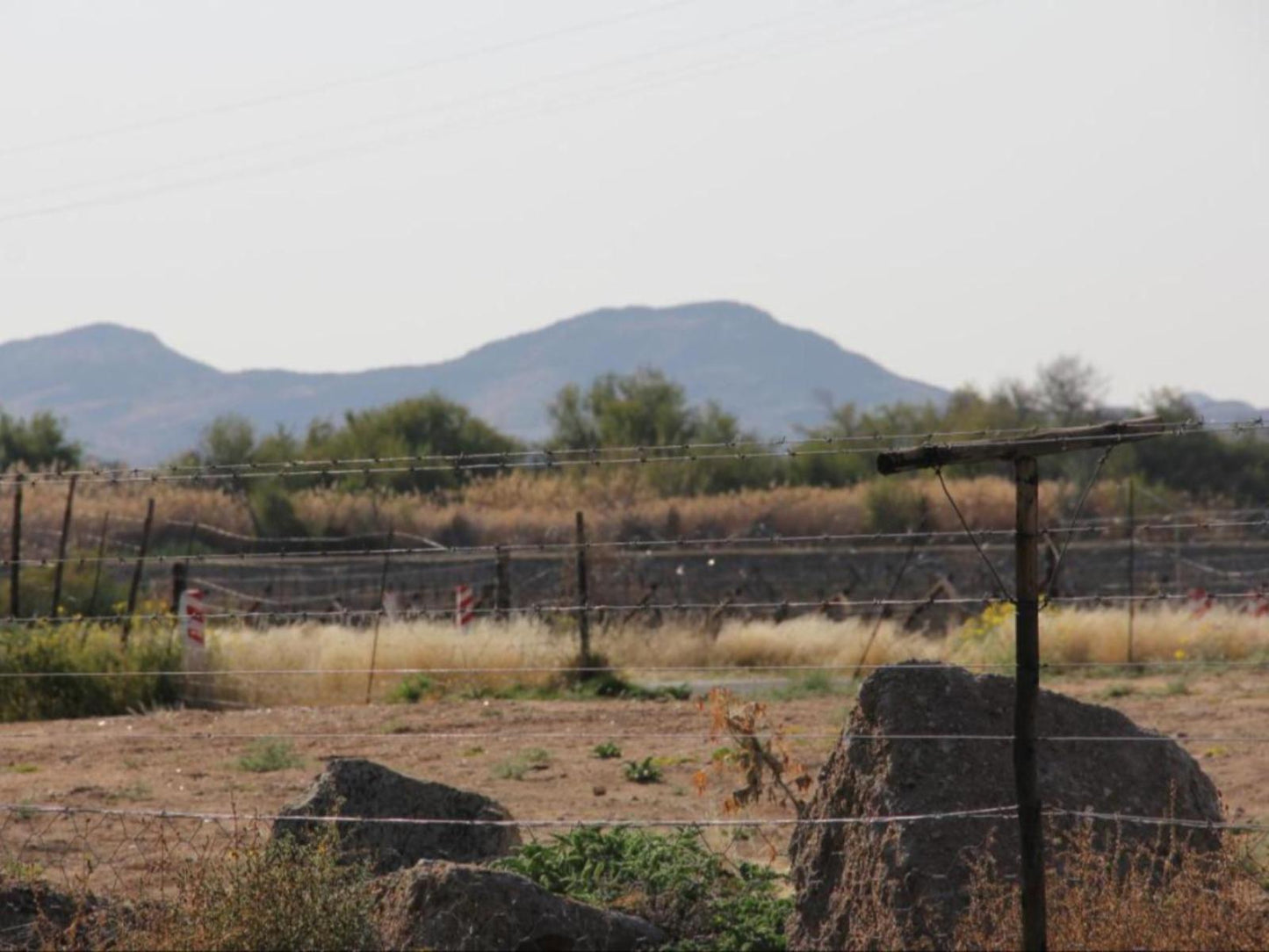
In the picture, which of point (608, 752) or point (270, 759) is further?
point (608, 752)

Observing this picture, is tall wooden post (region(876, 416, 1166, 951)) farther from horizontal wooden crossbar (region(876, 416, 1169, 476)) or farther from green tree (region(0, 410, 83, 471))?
green tree (region(0, 410, 83, 471))

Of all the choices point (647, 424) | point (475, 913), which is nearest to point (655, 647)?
point (475, 913)

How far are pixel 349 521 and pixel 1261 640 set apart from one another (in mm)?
25154

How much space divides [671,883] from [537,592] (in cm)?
2723

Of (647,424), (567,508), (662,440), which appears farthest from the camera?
(647,424)

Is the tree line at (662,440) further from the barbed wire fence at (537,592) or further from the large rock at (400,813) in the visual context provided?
the large rock at (400,813)

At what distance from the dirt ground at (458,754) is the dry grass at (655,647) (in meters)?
1.24

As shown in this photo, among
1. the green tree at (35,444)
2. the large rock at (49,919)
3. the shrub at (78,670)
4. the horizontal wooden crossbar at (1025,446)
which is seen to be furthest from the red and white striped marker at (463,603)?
the green tree at (35,444)

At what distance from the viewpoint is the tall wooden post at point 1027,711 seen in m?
6.62

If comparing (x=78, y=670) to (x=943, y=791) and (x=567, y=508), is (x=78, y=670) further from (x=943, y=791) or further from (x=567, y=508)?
(x=567, y=508)

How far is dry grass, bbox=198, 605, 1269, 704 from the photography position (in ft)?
68.2

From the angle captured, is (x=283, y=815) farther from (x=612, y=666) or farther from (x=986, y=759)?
(x=612, y=666)

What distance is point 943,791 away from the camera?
8078 mm

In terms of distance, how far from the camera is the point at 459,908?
306 inches
